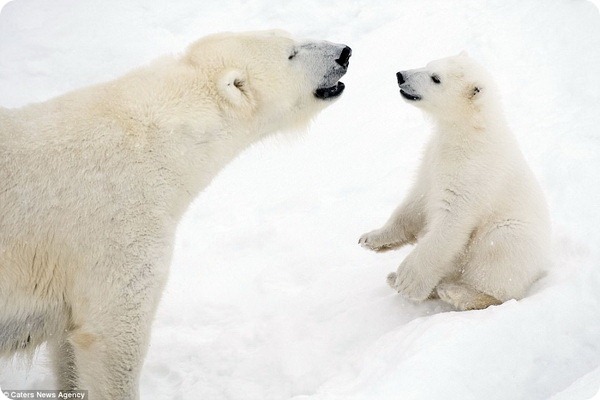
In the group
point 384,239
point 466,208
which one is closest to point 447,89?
point 466,208

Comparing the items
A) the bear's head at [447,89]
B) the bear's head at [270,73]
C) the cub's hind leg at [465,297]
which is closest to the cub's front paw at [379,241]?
the cub's hind leg at [465,297]

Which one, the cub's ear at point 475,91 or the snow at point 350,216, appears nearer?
the snow at point 350,216

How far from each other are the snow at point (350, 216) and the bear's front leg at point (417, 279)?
16 centimetres

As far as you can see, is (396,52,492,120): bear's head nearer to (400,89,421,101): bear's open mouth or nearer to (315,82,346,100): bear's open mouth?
(400,89,421,101): bear's open mouth

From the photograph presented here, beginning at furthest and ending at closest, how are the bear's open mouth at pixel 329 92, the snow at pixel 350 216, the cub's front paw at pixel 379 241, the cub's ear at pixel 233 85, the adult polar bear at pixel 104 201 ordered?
the cub's front paw at pixel 379 241
the bear's open mouth at pixel 329 92
the snow at pixel 350 216
the cub's ear at pixel 233 85
the adult polar bear at pixel 104 201

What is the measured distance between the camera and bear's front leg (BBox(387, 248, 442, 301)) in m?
4.57

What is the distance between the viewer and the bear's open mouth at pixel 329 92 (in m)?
3.95

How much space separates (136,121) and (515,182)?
2.70 metres

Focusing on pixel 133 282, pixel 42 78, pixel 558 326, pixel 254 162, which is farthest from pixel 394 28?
pixel 133 282

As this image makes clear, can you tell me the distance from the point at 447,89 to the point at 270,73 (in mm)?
1764

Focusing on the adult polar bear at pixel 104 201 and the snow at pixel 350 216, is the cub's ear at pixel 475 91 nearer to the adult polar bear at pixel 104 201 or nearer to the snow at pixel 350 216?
the snow at pixel 350 216

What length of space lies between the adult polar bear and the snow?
60 centimetres

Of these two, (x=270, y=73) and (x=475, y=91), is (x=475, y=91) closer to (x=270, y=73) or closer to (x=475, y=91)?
(x=475, y=91)

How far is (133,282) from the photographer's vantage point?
3330 millimetres
